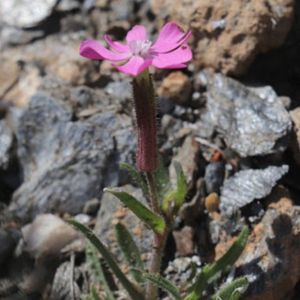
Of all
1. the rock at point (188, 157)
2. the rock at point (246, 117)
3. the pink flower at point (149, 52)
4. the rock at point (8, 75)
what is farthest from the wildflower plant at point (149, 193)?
the rock at point (8, 75)

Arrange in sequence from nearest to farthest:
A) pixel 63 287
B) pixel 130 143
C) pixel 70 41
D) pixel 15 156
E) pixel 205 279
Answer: pixel 205 279 < pixel 63 287 < pixel 130 143 < pixel 15 156 < pixel 70 41

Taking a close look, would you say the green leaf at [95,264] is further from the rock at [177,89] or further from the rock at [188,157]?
the rock at [177,89]

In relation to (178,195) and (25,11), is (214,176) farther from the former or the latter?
(25,11)

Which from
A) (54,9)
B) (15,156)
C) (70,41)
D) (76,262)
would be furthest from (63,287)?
(54,9)

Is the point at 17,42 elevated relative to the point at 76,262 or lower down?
elevated

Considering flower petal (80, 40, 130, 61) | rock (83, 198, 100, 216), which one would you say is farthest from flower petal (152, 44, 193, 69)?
rock (83, 198, 100, 216)

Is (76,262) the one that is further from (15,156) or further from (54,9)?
(54,9)

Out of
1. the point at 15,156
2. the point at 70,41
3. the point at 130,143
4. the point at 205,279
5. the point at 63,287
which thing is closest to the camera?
the point at 205,279

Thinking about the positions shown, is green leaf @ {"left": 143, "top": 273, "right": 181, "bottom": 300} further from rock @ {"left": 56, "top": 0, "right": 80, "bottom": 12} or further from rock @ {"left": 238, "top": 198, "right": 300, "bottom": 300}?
rock @ {"left": 56, "top": 0, "right": 80, "bottom": 12}
